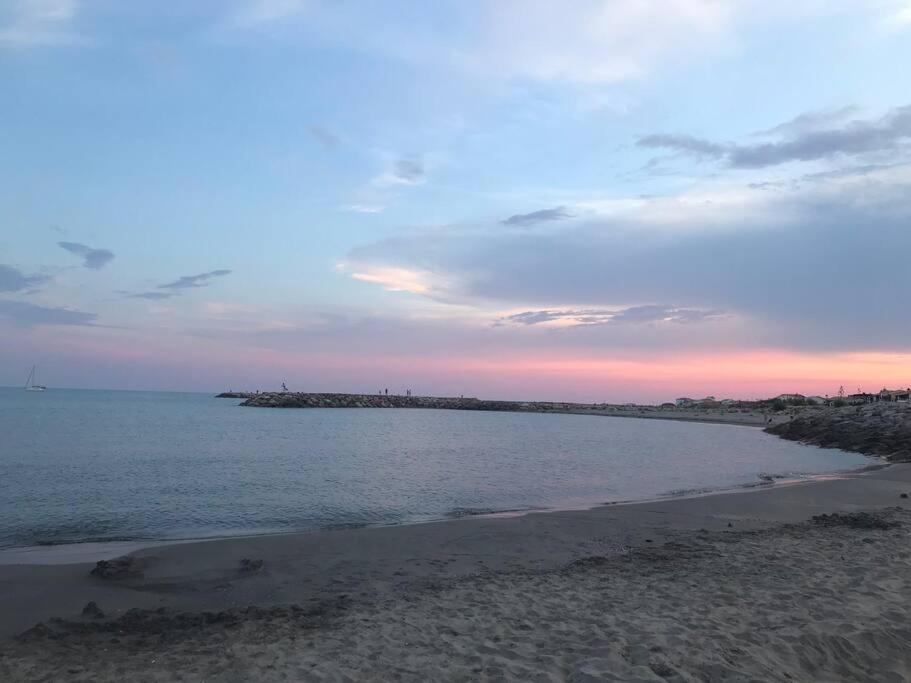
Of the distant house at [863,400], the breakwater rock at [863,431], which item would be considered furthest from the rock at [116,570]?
the distant house at [863,400]

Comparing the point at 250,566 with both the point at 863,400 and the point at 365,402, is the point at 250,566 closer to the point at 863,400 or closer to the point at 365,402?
the point at 863,400

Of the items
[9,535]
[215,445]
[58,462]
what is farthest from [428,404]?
[9,535]

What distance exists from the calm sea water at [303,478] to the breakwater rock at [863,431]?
7.90 ft

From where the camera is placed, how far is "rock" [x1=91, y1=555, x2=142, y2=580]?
8789 millimetres

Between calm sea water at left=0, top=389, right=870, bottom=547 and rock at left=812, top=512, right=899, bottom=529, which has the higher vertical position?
rock at left=812, top=512, right=899, bottom=529

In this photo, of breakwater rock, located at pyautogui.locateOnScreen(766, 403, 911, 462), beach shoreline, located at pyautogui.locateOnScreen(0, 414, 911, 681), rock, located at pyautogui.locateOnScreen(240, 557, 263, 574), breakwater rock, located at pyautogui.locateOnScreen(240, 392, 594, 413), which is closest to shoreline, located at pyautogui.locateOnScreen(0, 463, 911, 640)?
beach shoreline, located at pyautogui.locateOnScreen(0, 414, 911, 681)

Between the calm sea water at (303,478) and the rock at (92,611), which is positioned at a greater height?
→ the rock at (92,611)

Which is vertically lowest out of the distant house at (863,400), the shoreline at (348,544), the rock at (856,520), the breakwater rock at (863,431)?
the shoreline at (348,544)

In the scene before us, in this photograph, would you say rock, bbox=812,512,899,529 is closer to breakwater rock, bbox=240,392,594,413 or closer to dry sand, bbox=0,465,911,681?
dry sand, bbox=0,465,911,681

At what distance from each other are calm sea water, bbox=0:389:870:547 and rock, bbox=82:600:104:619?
209 inches

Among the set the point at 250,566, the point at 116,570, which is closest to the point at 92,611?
the point at 116,570

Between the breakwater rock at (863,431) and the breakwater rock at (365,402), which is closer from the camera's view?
the breakwater rock at (863,431)

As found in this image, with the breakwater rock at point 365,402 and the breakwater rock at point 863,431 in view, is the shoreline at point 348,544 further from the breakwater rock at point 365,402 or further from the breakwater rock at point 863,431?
the breakwater rock at point 365,402

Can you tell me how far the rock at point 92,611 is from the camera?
280 inches
